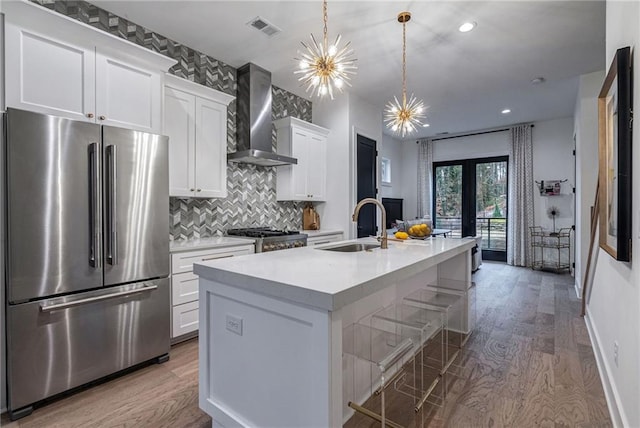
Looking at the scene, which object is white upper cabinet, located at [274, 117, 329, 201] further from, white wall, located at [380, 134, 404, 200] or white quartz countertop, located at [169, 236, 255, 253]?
white wall, located at [380, 134, 404, 200]

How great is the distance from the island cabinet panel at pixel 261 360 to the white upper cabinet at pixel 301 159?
290 centimetres

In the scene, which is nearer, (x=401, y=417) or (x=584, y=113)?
(x=401, y=417)

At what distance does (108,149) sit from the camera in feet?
7.32

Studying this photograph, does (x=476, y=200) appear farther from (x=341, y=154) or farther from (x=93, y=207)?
(x=93, y=207)

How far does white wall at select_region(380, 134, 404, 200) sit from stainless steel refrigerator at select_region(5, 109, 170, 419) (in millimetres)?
6117

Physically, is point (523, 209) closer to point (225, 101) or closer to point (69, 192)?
point (225, 101)

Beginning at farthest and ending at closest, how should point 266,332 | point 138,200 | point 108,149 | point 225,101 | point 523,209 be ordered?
1. point 523,209
2. point 225,101
3. point 138,200
4. point 108,149
5. point 266,332

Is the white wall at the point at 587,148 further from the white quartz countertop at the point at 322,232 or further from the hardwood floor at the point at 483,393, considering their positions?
the white quartz countertop at the point at 322,232

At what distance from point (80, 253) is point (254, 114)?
8.15 ft

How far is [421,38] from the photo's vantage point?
331 cm

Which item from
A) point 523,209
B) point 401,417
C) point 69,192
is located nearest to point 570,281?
point 523,209

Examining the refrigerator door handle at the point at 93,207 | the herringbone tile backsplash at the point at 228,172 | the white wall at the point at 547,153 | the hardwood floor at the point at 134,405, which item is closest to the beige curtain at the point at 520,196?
the white wall at the point at 547,153

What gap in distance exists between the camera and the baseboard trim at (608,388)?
1.70 meters

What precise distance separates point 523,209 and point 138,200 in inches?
280
